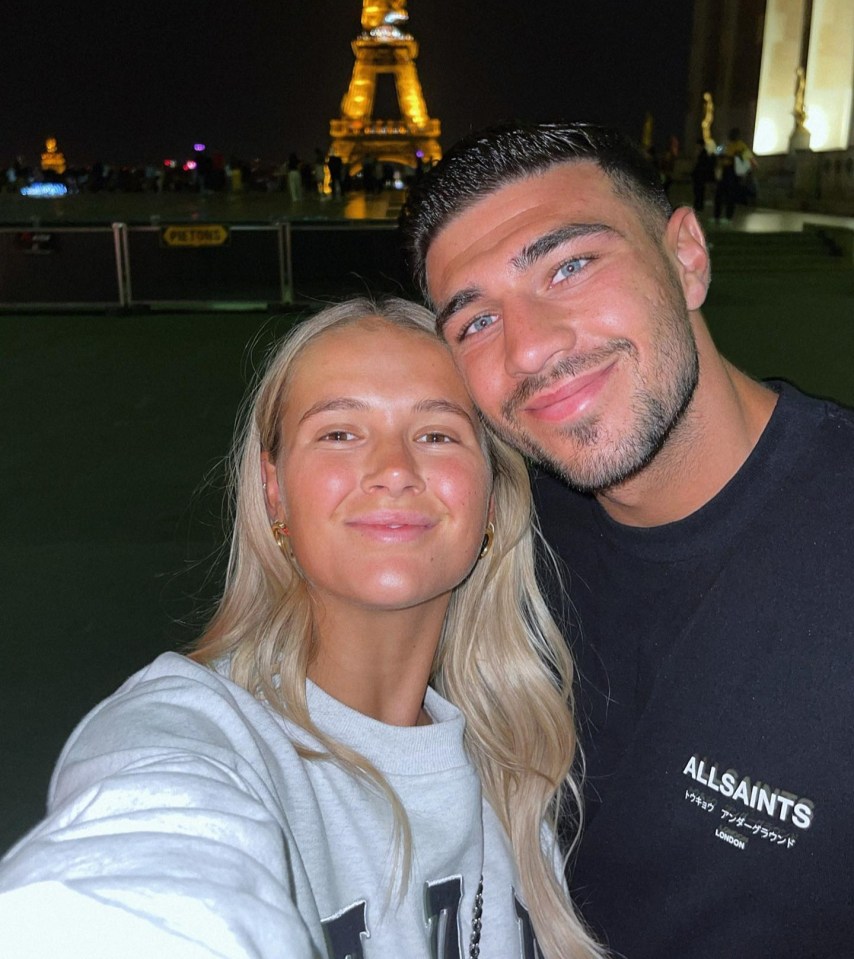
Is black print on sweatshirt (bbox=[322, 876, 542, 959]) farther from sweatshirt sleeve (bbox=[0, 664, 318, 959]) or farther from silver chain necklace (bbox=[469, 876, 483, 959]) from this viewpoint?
sweatshirt sleeve (bbox=[0, 664, 318, 959])

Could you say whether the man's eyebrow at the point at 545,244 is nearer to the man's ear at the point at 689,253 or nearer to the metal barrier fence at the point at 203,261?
the man's ear at the point at 689,253

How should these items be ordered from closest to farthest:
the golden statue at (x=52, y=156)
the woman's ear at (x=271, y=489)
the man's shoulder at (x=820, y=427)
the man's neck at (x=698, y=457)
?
the man's shoulder at (x=820, y=427)
the man's neck at (x=698, y=457)
the woman's ear at (x=271, y=489)
the golden statue at (x=52, y=156)

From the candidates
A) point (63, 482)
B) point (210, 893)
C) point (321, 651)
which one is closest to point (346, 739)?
point (321, 651)

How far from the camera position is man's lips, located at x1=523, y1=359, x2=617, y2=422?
7.36 feet

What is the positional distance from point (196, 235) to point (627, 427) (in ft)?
38.6

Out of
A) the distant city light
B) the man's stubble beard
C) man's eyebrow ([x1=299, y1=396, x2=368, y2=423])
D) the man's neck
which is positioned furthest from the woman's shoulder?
the distant city light

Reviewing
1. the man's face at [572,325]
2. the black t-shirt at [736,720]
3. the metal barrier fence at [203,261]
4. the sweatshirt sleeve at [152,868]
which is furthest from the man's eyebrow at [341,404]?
the metal barrier fence at [203,261]

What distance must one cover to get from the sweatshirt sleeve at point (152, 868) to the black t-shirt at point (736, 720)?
0.96 metres

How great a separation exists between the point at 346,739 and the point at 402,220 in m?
1.52

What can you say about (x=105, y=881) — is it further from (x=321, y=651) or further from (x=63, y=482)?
(x=63, y=482)

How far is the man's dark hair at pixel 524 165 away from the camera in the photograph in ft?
8.19

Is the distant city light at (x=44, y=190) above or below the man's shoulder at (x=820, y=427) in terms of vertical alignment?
below

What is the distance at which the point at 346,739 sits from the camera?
2047mm

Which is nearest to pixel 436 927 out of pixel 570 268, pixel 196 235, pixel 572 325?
pixel 572 325
